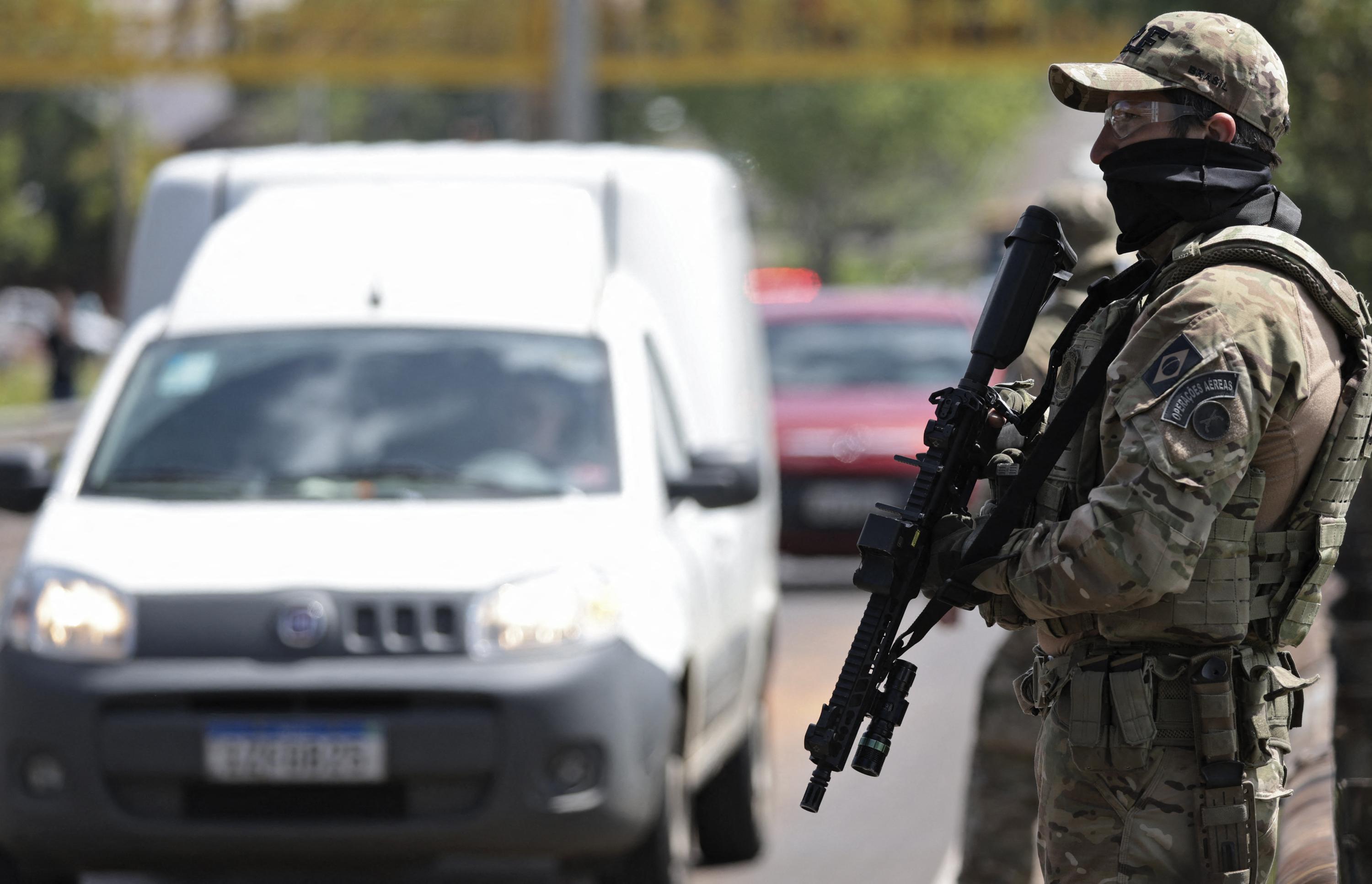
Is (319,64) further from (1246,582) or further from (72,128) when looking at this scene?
(72,128)

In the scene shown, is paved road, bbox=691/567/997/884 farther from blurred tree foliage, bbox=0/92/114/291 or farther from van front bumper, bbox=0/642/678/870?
blurred tree foliage, bbox=0/92/114/291

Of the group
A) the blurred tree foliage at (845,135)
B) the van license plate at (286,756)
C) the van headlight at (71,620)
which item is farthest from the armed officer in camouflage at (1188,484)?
the blurred tree foliage at (845,135)

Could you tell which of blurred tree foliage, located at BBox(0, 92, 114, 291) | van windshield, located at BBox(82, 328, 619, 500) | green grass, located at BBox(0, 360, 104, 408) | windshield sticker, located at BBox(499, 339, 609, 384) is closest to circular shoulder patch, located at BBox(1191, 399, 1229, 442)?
van windshield, located at BBox(82, 328, 619, 500)

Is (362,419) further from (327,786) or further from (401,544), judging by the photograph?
(327,786)

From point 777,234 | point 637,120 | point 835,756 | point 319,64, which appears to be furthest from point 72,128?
point 835,756

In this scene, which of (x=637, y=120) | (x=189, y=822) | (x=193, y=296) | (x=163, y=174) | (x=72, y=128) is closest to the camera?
(x=189, y=822)

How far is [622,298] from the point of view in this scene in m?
6.78

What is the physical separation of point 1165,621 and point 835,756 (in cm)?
54

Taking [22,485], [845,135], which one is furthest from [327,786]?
[845,135]

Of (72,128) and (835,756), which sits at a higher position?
(835,756)

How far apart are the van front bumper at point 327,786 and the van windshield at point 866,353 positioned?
8.71 meters

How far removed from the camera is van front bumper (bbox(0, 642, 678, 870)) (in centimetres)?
543

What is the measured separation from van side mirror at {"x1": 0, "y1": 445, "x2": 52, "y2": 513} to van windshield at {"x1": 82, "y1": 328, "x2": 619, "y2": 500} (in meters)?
0.17

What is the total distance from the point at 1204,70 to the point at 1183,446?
0.61 m
